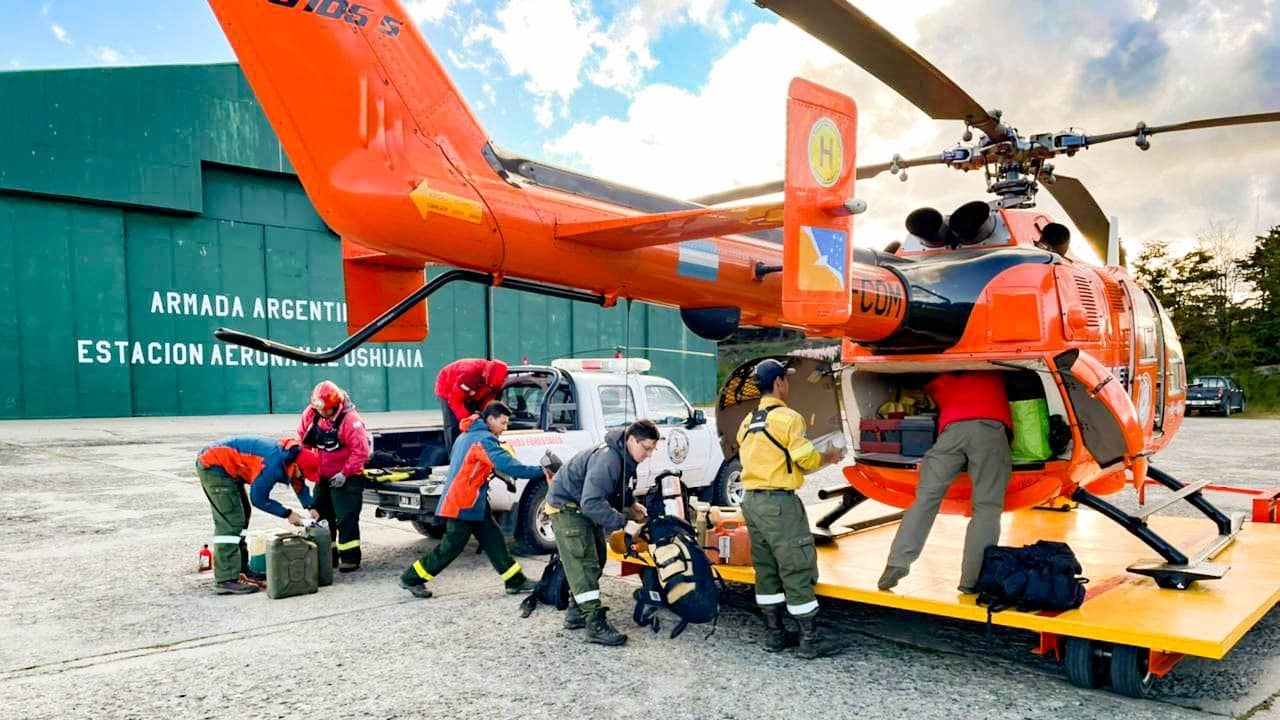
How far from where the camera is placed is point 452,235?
400 cm

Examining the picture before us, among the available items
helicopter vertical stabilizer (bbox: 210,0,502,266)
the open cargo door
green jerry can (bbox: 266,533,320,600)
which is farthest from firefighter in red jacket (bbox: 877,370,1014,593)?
green jerry can (bbox: 266,533,320,600)

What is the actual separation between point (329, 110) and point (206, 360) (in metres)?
22.2

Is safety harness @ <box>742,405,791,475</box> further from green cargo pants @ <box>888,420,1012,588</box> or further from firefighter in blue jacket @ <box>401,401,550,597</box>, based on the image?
firefighter in blue jacket @ <box>401,401,550,597</box>

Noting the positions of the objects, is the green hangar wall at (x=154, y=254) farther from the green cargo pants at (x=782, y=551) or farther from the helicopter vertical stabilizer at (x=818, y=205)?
the helicopter vertical stabilizer at (x=818, y=205)

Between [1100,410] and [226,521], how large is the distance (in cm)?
681

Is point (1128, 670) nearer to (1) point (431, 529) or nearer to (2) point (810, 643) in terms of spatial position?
(2) point (810, 643)

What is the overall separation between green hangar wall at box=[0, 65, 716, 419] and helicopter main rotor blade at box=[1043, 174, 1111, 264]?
21813 millimetres

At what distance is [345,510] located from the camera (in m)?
7.88

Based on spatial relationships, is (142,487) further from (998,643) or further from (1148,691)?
(1148,691)

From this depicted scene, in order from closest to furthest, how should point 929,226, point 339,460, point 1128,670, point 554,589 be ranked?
point 1128,670 < point 554,589 < point 929,226 < point 339,460

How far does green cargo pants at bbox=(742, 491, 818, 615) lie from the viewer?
17.9ft

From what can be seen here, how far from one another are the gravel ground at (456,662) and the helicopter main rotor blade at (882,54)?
139 inches

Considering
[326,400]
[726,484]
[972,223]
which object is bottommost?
[726,484]

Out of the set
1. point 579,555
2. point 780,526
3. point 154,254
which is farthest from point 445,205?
point 154,254
